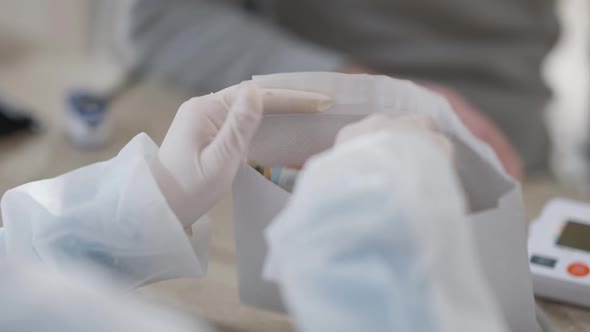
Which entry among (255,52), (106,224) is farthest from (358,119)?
(255,52)

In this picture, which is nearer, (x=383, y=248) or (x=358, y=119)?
(x=383, y=248)

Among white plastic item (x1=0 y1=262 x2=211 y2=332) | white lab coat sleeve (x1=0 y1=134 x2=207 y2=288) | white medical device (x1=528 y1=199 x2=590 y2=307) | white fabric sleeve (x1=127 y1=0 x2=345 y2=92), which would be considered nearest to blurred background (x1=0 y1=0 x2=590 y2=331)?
white fabric sleeve (x1=127 y1=0 x2=345 y2=92)

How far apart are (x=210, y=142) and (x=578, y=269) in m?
0.26

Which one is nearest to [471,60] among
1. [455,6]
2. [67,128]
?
[455,6]

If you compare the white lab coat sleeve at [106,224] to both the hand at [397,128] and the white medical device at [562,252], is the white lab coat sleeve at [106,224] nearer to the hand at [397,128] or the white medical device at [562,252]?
the hand at [397,128]

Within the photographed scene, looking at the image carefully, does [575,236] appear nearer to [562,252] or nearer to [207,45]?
[562,252]

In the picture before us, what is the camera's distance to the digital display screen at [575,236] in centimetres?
51

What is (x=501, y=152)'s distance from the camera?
0.72 m

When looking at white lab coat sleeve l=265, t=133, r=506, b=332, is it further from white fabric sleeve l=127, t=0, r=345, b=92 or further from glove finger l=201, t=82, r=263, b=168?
white fabric sleeve l=127, t=0, r=345, b=92

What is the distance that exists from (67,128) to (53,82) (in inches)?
6.3

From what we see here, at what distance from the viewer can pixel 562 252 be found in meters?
0.50

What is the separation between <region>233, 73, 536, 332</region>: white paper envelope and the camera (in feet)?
1.20

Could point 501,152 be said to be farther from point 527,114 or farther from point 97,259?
point 97,259

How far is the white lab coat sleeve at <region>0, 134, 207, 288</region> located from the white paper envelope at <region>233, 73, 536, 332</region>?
0.05m
